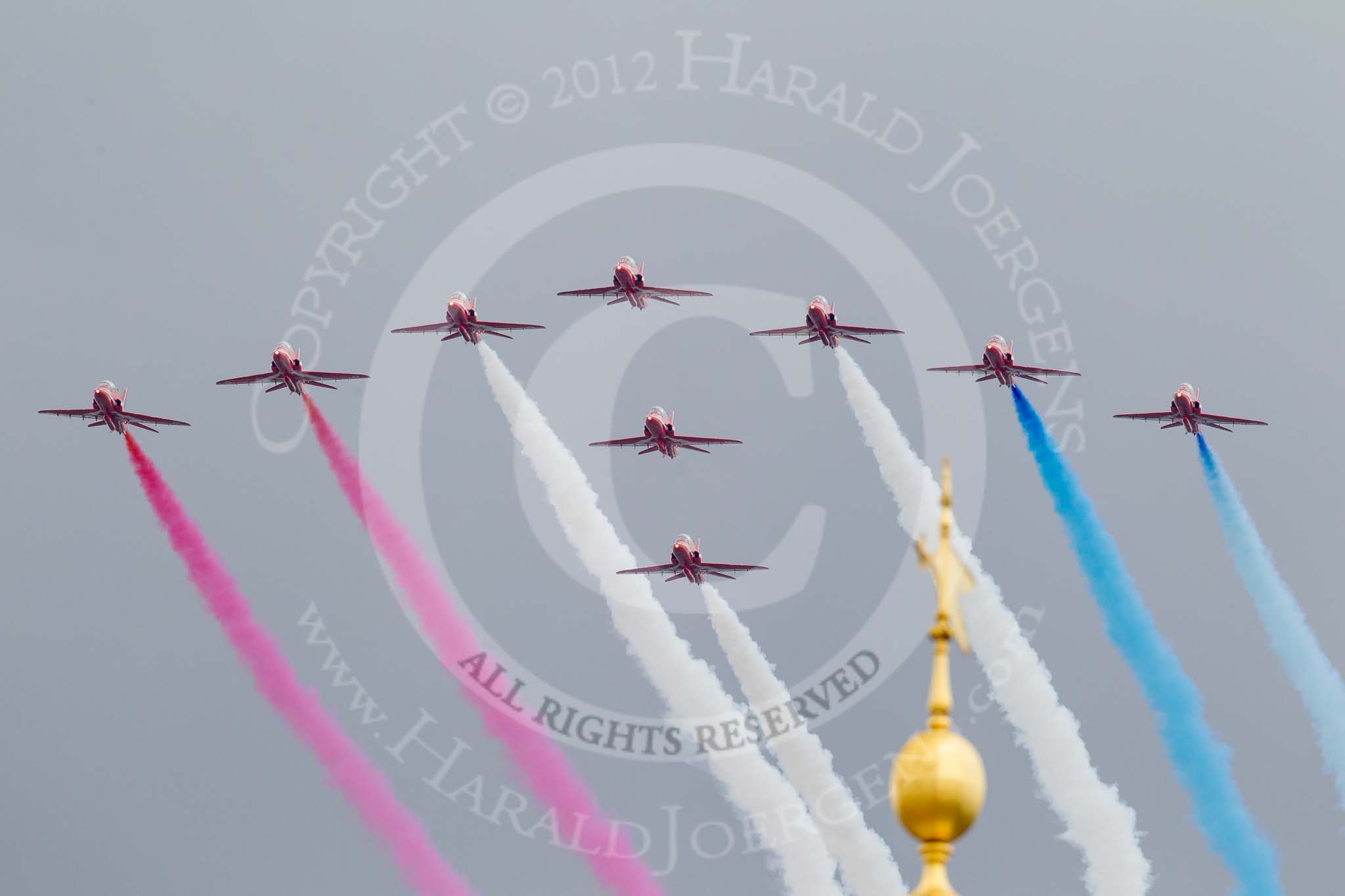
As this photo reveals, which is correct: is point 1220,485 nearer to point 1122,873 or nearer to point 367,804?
point 1122,873

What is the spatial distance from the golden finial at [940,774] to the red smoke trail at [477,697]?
274 feet

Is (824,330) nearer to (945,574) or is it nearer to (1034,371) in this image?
(1034,371)

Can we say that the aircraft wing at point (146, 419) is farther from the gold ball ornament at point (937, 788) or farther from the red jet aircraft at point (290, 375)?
the gold ball ornament at point (937, 788)

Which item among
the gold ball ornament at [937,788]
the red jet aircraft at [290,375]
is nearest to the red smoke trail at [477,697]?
the red jet aircraft at [290,375]

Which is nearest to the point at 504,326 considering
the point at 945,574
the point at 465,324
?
the point at 465,324

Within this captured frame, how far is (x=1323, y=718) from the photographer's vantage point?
418ft

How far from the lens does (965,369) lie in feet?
424

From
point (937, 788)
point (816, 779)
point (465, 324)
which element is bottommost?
point (937, 788)

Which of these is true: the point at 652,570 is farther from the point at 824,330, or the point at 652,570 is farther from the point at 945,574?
the point at 945,574

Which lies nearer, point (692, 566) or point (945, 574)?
point (945, 574)

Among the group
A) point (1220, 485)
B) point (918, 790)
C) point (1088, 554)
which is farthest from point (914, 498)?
point (918, 790)

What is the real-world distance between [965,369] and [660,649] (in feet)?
85.1

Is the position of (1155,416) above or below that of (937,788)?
above

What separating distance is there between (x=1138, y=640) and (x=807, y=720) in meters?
20.8
